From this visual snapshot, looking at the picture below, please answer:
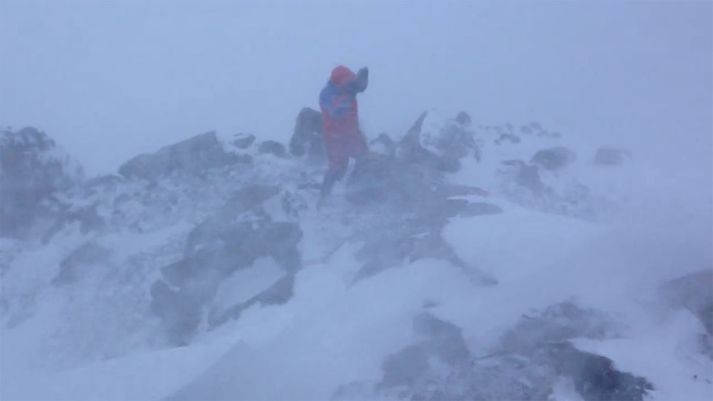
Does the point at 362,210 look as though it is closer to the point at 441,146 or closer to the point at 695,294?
the point at 441,146

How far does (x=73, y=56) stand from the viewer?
745cm

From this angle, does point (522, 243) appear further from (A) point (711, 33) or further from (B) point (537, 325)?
(A) point (711, 33)

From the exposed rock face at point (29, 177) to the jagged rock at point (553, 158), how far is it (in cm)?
A: 395

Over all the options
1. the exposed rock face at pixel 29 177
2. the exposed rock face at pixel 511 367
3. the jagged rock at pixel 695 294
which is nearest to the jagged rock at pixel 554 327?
the exposed rock face at pixel 511 367

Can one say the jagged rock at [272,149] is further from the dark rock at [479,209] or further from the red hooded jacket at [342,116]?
the dark rock at [479,209]

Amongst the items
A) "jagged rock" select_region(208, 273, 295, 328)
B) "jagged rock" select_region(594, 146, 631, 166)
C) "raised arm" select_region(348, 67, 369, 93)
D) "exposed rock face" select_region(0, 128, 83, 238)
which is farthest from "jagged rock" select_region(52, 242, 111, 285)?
"jagged rock" select_region(594, 146, 631, 166)

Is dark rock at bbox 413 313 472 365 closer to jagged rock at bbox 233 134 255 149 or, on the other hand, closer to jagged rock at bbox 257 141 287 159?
jagged rock at bbox 257 141 287 159

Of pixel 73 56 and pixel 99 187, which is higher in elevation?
pixel 73 56

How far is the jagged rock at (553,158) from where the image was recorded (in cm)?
580

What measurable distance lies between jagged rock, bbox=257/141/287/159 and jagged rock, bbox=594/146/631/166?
110 inches

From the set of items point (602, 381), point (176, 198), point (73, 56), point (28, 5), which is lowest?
point (602, 381)

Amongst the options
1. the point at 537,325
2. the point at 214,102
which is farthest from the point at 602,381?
the point at 214,102

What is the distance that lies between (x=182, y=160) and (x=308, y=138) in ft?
3.51

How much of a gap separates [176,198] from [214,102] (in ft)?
6.11
